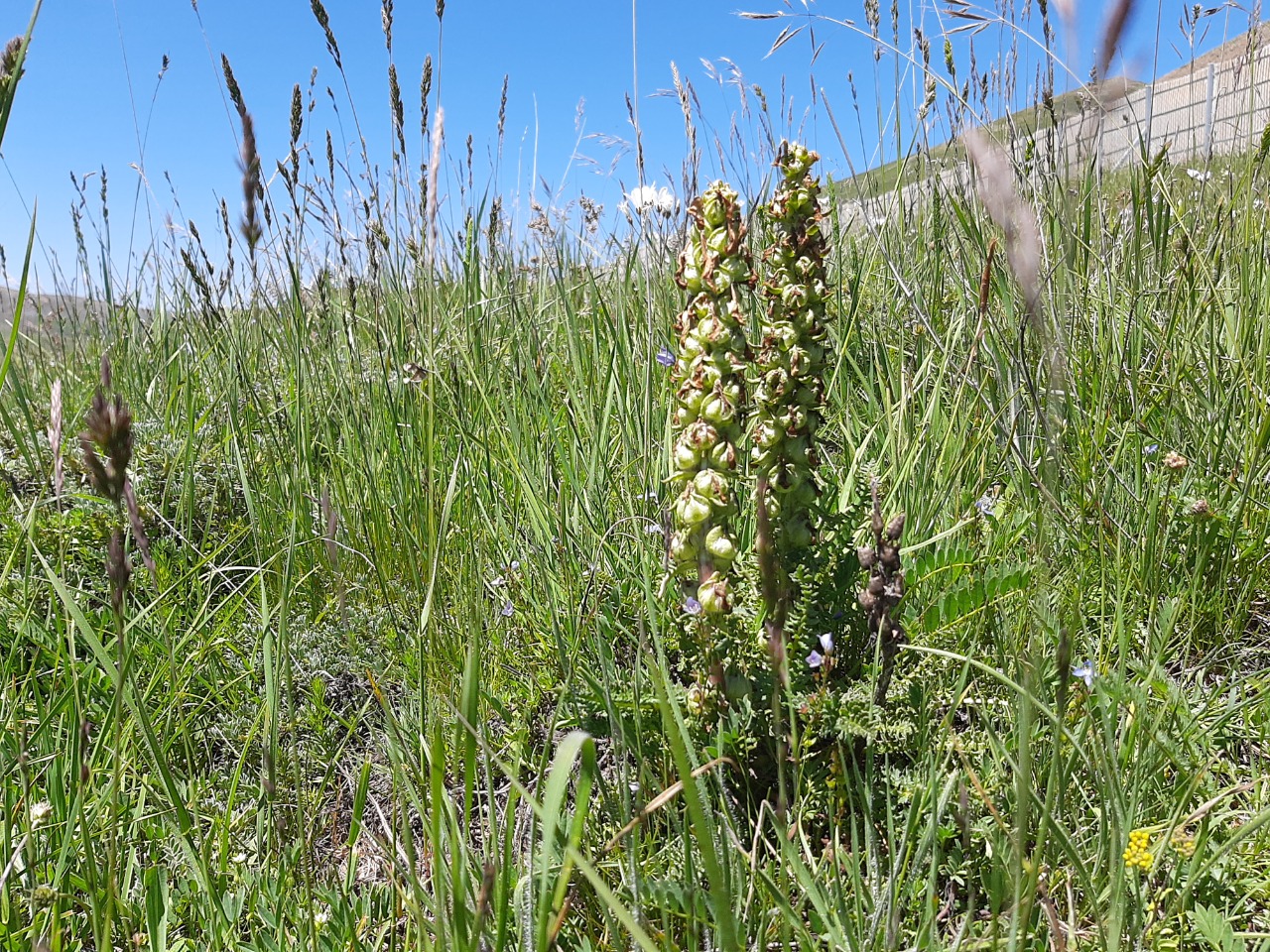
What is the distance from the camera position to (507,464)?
2020mm

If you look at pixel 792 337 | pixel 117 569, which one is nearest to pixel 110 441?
pixel 117 569

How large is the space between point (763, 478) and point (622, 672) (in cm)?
47

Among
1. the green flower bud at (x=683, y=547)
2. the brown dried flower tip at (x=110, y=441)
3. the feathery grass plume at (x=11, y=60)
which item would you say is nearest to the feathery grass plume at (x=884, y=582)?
the green flower bud at (x=683, y=547)

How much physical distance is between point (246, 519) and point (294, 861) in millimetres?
1387

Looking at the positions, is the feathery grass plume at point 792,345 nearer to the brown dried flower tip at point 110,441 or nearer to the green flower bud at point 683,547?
the green flower bud at point 683,547

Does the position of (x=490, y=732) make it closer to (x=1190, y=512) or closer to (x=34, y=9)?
(x=34, y=9)

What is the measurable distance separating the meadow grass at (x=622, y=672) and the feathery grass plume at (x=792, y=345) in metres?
0.17

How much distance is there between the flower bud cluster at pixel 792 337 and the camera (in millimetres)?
1271

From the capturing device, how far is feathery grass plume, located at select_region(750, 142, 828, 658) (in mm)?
1271

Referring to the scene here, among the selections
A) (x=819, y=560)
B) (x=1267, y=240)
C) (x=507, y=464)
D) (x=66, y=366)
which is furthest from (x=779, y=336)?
(x=66, y=366)

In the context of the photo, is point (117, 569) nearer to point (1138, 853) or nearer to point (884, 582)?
point (884, 582)

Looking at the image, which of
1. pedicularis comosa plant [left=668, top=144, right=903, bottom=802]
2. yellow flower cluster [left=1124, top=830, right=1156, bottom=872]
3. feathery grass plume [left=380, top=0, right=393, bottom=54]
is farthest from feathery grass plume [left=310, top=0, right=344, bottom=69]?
yellow flower cluster [left=1124, top=830, right=1156, bottom=872]

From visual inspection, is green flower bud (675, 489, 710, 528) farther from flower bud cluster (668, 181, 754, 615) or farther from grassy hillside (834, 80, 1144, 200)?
grassy hillside (834, 80, 1144, 200)

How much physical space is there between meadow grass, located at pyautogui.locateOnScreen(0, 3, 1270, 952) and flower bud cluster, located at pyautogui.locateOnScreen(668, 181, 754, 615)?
164 millimetres
